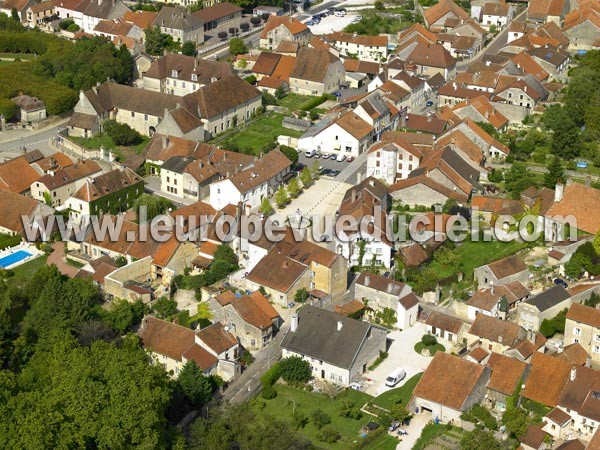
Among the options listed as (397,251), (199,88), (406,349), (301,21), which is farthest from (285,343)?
(301,21)

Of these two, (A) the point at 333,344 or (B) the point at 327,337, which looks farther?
(B) the point at 327,337

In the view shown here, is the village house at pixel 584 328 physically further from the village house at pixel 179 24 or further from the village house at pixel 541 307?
the village house at pixel 179 24

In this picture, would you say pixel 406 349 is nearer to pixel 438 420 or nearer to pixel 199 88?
pixel 438 420

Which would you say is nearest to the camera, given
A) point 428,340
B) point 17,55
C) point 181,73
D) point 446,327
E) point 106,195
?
point 428,340

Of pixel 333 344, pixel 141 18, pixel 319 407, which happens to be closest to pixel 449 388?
pixel 319 407

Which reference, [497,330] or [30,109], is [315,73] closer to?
[30,109]

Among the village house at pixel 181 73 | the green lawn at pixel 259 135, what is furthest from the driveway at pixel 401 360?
the village house at pixel 181 73

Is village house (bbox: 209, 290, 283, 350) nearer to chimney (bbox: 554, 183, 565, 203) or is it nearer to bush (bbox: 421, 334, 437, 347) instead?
bush (bbox: 421, 334, 437, 347)
